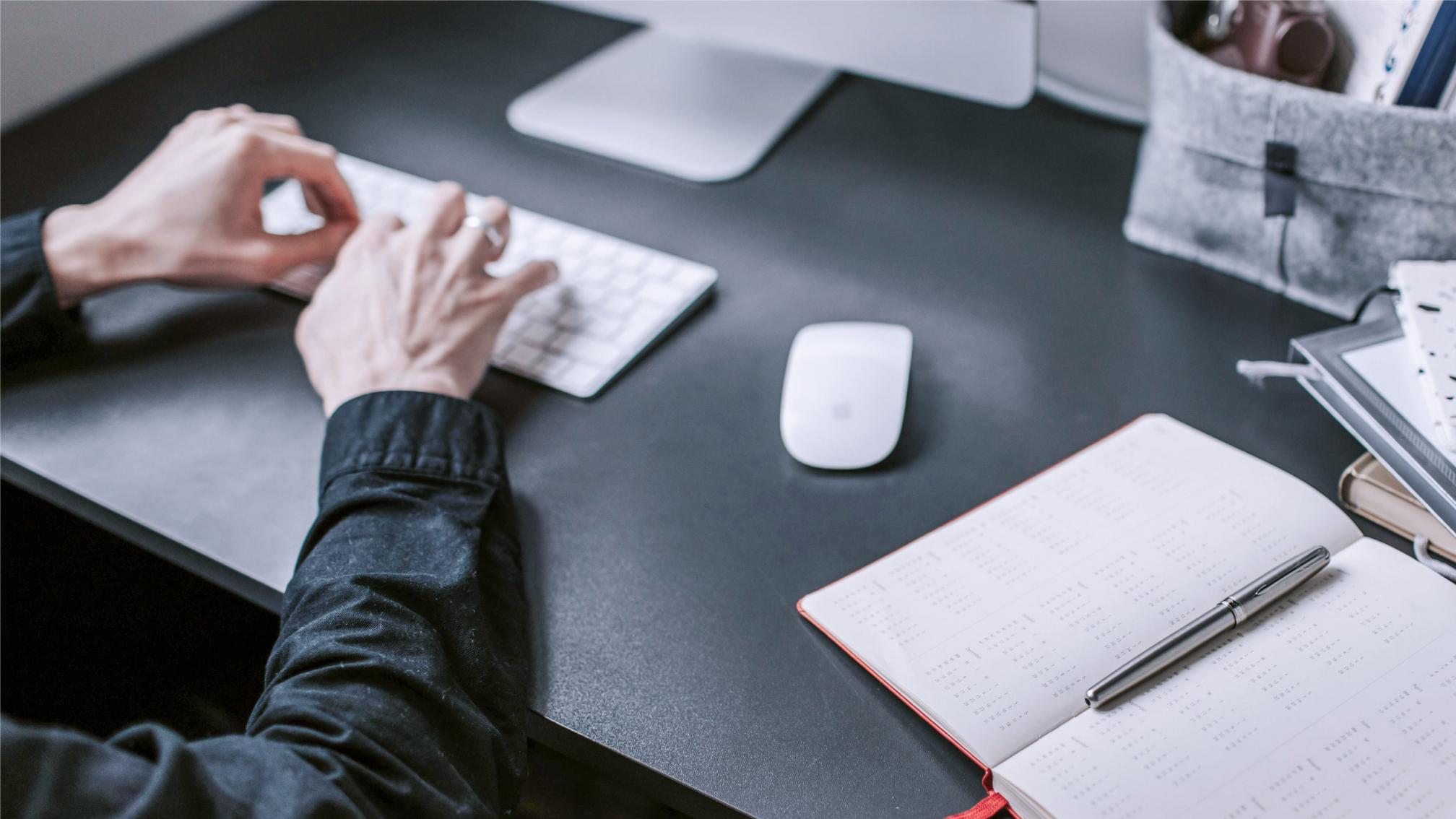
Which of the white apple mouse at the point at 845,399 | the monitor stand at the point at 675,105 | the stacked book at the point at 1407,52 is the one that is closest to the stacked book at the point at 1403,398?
the stacked book at the point at 1407,52

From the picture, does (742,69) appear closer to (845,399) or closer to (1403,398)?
(845,399)

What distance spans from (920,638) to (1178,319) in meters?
0.37

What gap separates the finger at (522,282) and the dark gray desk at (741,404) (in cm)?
6

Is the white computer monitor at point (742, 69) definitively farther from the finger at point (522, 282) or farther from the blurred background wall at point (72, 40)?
the blurred background wall at point (72, 40)

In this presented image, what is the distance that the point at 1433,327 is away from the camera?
60 cm

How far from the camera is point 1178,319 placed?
2.49 ft

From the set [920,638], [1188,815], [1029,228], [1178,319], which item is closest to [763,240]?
[1029,228]

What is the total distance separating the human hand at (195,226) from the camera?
780 mm

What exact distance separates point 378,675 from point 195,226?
445 millimetres

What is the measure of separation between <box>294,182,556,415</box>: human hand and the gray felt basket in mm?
461

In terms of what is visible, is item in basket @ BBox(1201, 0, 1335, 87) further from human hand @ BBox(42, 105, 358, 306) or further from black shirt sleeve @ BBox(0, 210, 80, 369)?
black shirt sleeve @ BBox(0, 210, 80, 369)

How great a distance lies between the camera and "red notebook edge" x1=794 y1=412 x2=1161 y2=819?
1.55 ft

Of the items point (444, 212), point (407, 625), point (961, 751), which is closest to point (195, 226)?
point (444, 212)

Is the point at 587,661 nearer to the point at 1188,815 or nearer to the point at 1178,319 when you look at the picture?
the point at 1188,815
